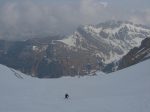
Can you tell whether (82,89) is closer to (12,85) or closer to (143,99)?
(12,85)

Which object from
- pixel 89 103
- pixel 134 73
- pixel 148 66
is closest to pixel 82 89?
pixel 134 73

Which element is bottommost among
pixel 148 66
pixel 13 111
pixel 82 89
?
pixel 13 111

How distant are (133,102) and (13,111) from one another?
13.8 metres

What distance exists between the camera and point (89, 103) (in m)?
44.6

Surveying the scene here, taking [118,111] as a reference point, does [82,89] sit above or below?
above

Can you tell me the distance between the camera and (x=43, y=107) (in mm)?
40906

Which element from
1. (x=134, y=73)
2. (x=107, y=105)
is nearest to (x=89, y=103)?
(x=107, y=105)

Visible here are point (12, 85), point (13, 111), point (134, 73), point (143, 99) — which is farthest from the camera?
point (134, 73)

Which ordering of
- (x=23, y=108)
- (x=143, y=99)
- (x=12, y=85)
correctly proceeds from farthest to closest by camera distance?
(x=12, y=85) → (x=143, y=99) → (x=23, y=108)

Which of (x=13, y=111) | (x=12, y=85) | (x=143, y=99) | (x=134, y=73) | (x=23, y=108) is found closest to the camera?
(x=13, y=111)

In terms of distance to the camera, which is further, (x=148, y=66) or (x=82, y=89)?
(x=148, y=66)

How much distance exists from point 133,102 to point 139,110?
451cm

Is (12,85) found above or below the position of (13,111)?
above

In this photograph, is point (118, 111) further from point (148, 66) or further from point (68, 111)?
point (148, 66)
